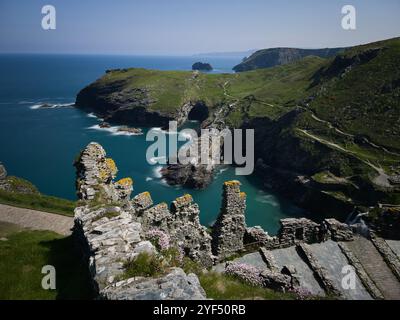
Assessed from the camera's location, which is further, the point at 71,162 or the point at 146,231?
the point at 71,162

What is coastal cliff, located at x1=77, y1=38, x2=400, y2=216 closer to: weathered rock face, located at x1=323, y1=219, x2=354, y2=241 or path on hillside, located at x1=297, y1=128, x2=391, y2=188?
path on hillside, located at x1=297, y1=128, x2=391, y2=188

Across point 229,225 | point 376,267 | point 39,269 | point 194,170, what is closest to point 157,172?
point 194,170

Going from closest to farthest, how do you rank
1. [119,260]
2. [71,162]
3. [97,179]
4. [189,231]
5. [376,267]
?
[119,260] < [97,179] < [189,231] < [376,267] < [71,162]

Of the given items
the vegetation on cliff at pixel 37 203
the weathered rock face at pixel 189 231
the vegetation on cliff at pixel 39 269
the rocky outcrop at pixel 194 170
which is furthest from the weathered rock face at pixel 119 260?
the rocky outcrop at pixel 194 170

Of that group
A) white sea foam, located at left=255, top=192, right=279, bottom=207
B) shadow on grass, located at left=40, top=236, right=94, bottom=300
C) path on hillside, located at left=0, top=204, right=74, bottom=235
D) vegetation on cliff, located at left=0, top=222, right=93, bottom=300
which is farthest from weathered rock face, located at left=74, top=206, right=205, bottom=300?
white sea foam, located at left=255, top=192, right=279, bottom=207

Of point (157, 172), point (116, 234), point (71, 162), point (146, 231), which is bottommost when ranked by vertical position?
point (157, 172)

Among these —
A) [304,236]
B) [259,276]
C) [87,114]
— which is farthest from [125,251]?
[87,114]

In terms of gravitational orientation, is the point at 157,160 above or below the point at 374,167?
below

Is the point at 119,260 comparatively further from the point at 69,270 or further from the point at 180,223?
the point at 180,223
